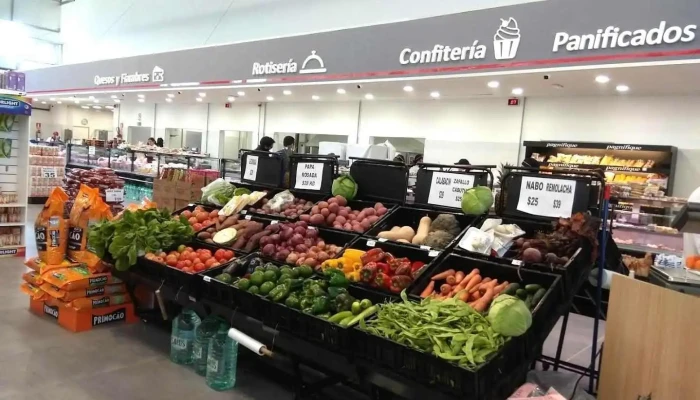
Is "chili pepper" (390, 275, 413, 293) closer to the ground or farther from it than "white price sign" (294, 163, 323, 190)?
closer to the ground

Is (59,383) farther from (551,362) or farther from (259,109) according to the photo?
(259,109)

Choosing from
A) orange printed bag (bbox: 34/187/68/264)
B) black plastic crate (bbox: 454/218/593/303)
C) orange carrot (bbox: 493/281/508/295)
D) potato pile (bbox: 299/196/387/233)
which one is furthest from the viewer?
orange printed bag (bbox: 34/187/68/264)

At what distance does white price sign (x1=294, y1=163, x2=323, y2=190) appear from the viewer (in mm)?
5035

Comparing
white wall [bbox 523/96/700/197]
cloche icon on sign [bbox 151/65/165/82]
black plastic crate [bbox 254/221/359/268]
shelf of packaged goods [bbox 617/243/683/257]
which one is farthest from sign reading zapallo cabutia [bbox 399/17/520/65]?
cloche icon on sign [bbox 151/65/165/82]

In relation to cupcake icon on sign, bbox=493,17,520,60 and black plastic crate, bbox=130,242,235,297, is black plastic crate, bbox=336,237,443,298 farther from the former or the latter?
cupcake icon on sign, bbox=493,17,520,60

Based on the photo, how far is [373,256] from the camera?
357cm

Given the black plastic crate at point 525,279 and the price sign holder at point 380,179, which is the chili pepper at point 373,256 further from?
the price sign holder at point 380,179

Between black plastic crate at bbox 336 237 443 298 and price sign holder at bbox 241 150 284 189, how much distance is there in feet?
5.59

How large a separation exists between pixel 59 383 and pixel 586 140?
8.15 metres

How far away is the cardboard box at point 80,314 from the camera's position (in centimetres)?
446

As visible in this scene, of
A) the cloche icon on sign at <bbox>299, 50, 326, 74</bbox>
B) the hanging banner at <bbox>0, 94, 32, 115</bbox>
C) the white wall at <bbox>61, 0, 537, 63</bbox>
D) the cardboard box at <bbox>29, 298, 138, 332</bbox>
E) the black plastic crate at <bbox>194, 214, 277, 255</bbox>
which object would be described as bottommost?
the cardboard box at <bbox>29, 298, 138, 332</bbox>

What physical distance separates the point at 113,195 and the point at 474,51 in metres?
5.19

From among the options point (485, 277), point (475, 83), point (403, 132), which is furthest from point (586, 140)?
point (485, 277)

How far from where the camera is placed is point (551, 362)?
13.5 feet
